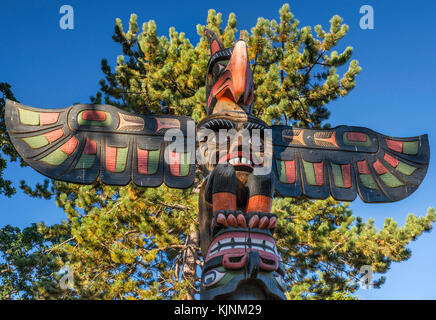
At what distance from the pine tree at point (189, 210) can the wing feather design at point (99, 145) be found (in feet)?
10.9

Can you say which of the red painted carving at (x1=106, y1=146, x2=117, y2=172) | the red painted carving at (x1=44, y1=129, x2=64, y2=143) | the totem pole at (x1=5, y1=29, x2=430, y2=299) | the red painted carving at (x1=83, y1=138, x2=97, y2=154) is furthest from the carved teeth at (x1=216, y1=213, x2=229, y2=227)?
the red painted carving at (x1=44, y1=129, x2=64, y2=143)

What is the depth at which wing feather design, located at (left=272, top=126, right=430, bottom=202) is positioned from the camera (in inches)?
193

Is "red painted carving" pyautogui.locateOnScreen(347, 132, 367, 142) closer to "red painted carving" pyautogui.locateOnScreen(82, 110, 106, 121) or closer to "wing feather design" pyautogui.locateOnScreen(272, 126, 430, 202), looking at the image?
"wing feather design" pyautogui.locateOnScreen(272, 126, 430, 202)

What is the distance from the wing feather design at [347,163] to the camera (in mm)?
4914

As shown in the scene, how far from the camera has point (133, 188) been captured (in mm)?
8445

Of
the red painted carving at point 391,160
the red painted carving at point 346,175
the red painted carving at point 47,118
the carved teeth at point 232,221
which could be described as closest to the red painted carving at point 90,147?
the red painted carving at point 47,118

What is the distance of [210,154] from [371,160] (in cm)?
193

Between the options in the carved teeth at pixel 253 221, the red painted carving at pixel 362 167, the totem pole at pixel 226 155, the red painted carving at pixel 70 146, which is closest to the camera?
the carved teeth at pixel 253 221

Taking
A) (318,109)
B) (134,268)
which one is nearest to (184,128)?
(134,268)

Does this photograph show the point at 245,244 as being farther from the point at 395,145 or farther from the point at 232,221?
the point at 395,145

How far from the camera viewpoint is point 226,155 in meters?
4.43

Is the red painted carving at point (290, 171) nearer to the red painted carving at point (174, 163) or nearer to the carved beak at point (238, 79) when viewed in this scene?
the carved beak at point (238, 79)

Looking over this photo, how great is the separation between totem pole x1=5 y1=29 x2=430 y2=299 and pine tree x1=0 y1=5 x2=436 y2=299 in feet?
10.4

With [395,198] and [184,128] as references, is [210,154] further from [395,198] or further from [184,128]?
[395,198]
